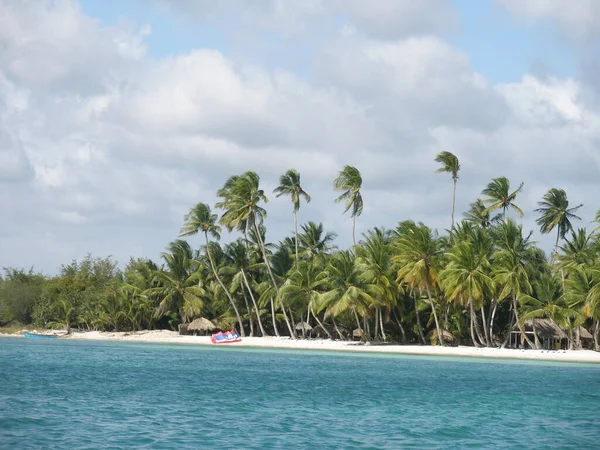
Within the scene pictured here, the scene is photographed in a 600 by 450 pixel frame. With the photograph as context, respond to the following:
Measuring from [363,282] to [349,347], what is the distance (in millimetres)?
4869

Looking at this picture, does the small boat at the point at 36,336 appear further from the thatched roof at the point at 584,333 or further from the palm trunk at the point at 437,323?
the thatched roof at the point at 584,333

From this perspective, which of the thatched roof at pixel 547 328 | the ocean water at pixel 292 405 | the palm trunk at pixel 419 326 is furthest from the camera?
the palm trunk at pixel 419 326

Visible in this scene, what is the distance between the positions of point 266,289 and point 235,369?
2358cm

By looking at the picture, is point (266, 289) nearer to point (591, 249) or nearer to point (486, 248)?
point (486, 248)

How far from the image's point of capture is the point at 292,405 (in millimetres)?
23094

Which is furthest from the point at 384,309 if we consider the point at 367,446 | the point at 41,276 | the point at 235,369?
the point at 41,276

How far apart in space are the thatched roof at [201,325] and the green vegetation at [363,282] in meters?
1.15

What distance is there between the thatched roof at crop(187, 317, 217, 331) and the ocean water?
74.5ft

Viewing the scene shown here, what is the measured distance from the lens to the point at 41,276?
8869cm

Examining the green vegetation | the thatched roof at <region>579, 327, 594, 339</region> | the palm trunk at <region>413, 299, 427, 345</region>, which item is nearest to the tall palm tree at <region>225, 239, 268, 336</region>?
the green vegetation

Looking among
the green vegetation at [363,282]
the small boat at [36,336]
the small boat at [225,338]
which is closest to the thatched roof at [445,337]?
the green vegetation at [363,282]

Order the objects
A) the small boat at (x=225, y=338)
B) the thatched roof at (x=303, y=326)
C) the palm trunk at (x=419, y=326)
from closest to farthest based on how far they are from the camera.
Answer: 1. the palm trunk at (x=419, y=326)
2. the small boat at (x=225, y=338)
3. the thatched roof at (x=303, y=326)

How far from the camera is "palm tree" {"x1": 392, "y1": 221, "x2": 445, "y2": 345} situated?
48.3 m

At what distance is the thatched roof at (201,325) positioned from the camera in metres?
63.8
